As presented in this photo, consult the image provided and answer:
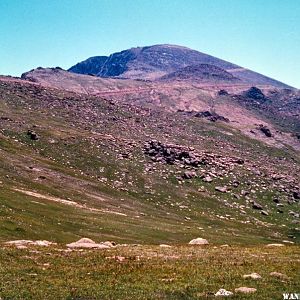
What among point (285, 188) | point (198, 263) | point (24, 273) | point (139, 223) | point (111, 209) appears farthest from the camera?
point (285, 188)

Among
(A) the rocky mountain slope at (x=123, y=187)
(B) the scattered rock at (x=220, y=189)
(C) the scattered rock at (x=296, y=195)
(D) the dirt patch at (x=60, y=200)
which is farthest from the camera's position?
(C) the scattered rock at (x=296, y=195)

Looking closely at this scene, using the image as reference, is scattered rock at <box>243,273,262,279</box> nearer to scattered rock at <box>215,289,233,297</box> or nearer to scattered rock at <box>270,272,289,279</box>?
scattered rock at <box>270,272,289,279</box>

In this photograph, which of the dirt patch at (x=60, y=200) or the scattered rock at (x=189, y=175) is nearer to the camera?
the dirt patch at (x=60, y=200)

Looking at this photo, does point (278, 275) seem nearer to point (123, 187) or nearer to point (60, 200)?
point (60, 200)

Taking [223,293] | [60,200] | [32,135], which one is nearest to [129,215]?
[60,200]

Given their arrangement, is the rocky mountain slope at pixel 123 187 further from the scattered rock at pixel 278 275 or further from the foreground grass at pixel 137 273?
the scattered rock at pixel 278 275

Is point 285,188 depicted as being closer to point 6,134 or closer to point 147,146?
point 147,146

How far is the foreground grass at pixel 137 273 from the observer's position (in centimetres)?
2720

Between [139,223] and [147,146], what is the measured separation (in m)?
75.7

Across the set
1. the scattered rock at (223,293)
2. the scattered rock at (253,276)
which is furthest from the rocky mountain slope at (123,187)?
the scattered rock at (223,293)

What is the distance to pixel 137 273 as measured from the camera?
32000mm

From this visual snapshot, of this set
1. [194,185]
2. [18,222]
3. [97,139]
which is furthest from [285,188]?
[18,222]

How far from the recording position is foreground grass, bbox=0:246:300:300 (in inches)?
1071

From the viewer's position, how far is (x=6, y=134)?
158500 mm
